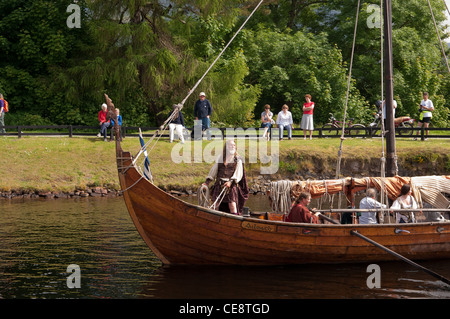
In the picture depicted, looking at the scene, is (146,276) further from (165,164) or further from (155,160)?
(155,160)

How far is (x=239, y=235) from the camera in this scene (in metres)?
12.4

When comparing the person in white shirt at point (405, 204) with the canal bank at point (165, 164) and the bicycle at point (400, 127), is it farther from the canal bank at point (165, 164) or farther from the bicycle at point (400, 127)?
the bicycle at point (400, 127)

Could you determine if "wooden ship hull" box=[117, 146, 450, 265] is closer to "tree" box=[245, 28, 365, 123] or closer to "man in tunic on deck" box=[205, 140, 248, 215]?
"man in tunic on deck" box=[205, 140, 248, 215]

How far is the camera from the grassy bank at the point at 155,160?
79.2 feet

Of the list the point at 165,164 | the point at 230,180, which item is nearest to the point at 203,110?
the point at 165,164

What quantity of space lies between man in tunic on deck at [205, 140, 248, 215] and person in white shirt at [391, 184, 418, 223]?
3205 millimetres

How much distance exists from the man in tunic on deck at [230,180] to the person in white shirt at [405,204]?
3205mm

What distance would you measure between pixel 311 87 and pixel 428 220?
23168mm

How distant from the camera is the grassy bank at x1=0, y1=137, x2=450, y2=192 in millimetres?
24136

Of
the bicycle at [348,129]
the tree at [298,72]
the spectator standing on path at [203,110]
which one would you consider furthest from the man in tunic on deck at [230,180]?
the tree at [298,72]

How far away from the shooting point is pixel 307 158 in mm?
25969

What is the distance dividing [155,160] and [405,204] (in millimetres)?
13584

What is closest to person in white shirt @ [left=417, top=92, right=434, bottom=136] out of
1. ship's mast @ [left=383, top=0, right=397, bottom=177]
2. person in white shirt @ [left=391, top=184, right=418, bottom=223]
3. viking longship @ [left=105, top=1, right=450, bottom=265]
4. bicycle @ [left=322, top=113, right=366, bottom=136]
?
bicycle @ [left=322, top=113, right=366, bottom=136]
